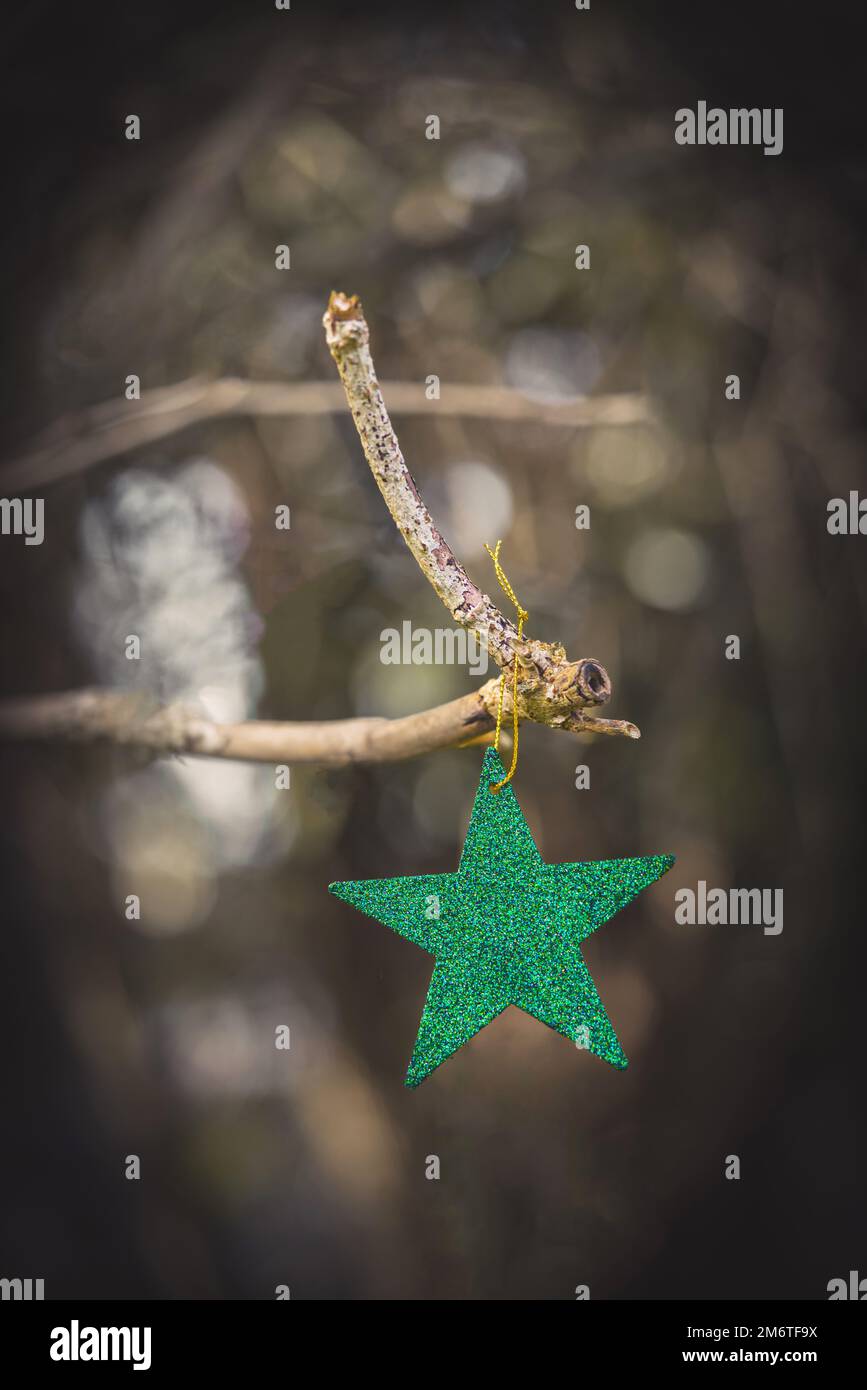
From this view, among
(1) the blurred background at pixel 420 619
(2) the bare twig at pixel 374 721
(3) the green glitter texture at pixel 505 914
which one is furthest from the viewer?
(1) the blurred background at pixel 420 619

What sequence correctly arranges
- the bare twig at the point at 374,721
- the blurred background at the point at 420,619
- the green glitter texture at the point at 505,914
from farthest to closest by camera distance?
the blurred background at the point at 420,619 → the green glitter texture at the point at 505,914 → the bare twig at the point at 374,721

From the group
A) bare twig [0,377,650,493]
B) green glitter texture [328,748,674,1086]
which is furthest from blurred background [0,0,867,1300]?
green glitter texture [328,748,674,1086]

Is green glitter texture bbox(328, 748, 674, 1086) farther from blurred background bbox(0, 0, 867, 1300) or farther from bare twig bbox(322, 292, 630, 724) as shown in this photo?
blurred background bbox(0, 0, 867, 1300)

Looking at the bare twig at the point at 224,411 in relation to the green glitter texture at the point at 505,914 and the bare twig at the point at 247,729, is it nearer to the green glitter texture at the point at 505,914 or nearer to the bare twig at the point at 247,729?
the bare twig at the point at 247,729

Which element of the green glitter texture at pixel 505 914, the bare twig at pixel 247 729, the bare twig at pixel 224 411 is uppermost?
the bare twig at pixel 224 411

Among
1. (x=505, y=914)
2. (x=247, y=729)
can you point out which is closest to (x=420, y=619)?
(x=247, y=729)

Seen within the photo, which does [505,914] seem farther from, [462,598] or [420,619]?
[420,619]

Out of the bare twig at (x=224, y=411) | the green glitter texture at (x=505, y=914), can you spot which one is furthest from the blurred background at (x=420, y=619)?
the green glitter texture at (x=505, y=914)

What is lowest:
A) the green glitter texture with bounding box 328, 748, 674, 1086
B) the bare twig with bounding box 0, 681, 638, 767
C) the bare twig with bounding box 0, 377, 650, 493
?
the green glitter texture with bounding box 328, 748, 674, 1086

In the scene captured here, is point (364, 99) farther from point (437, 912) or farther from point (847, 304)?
point (437, 912)
